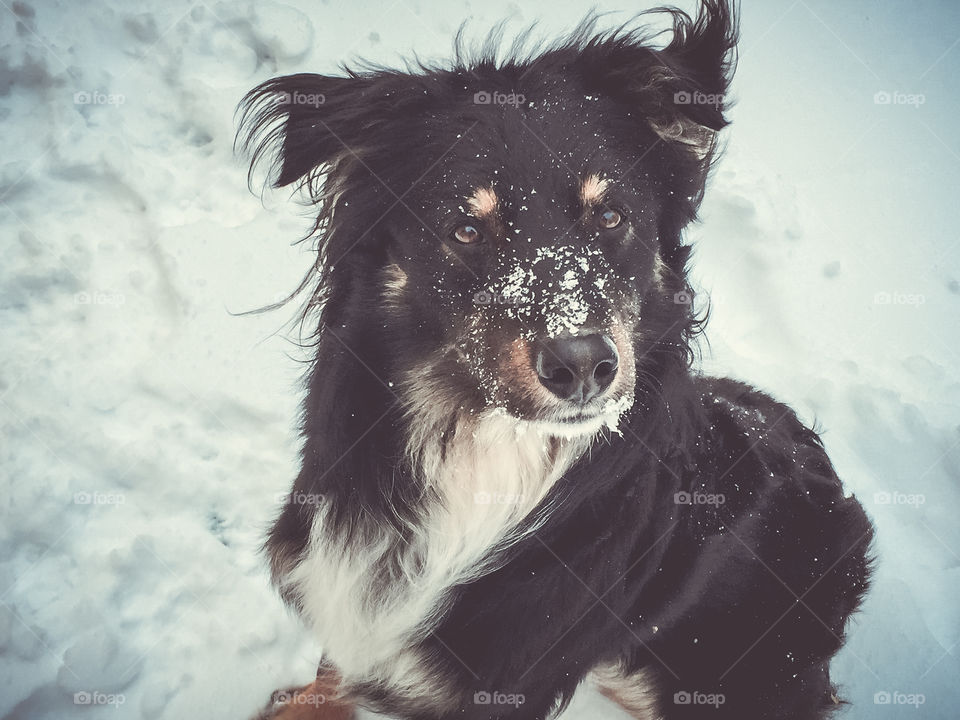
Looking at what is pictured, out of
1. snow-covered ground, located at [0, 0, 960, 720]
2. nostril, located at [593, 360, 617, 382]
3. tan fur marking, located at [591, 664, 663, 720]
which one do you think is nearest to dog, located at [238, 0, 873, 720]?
nostril, located at [593, 360, 617, 382]

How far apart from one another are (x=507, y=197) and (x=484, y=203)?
9 centimetres

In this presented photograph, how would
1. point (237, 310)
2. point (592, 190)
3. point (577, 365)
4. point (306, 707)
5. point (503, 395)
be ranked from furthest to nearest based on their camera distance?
point (237, 310)
point (306, 707)
point (592, 190)
point (503, 395)
point (577, 365)

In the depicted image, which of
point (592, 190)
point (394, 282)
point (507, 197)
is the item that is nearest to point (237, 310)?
point (394, 282)

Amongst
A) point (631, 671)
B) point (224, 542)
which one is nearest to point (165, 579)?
point (224, 542)

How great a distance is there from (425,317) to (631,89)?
1.23m

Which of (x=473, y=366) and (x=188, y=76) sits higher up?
(x=473, y=366)

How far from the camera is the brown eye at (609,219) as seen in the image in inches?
94.3

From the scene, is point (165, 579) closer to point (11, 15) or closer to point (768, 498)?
point (768, 498)

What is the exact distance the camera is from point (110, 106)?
447 centimetres

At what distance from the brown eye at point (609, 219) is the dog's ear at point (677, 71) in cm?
47

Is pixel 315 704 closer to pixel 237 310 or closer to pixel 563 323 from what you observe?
pixel 563 323

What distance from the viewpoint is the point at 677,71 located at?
2.38 m

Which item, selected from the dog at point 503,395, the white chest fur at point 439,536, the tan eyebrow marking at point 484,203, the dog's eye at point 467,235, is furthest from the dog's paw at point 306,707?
the tan eyebrow marking at point 484,203

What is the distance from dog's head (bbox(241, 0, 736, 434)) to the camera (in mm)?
2234
